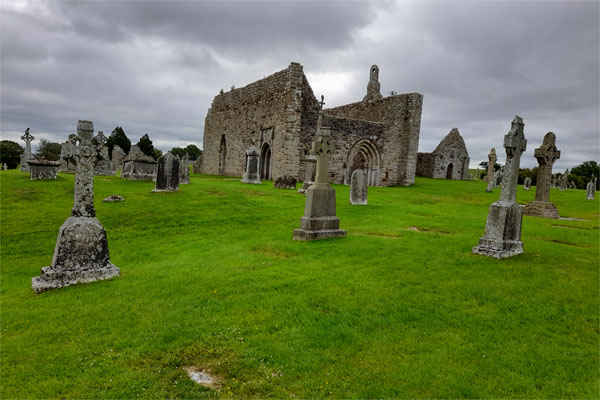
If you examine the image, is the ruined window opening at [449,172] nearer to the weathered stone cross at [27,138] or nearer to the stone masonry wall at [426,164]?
the stone masonry wall at [426,164]

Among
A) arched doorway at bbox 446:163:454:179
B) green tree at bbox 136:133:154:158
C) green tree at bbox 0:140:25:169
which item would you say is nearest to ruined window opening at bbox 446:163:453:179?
arched doorway at bbox 446:163:454:179

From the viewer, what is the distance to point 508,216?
302 inches

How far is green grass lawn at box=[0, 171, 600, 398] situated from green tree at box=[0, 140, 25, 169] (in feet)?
170

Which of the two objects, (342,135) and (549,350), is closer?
(549,350)

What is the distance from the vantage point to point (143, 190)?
1555 cm

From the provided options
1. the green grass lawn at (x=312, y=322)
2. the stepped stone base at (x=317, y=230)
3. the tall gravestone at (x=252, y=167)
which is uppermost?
the tall gravestone at (x=252, y=167)

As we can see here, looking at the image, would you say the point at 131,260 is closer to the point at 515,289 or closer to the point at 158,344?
the point at 158,344

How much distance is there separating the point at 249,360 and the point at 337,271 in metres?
3.01

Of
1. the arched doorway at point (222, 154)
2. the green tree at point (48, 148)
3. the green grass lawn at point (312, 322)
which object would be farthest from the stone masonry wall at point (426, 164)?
the green tree at point (48, 148)

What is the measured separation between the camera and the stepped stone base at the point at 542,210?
1522 centimetres

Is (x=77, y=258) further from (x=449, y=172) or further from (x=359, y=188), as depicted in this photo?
(x=449, y=172)

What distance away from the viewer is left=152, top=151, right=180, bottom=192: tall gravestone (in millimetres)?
14844

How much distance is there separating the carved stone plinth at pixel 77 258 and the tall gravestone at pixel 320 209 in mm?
4357

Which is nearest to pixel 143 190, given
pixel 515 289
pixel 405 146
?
pixel 515 289
